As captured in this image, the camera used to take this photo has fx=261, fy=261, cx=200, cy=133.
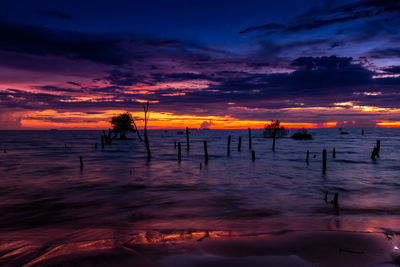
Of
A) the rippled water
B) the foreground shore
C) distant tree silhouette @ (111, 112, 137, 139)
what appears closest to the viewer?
the foreground shore

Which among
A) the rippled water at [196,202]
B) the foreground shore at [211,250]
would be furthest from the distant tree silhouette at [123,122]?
the foreground shore at [211,250]

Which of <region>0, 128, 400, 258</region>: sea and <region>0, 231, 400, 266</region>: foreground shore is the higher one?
<region>0, 231, 400, 266</region>: foreground shore

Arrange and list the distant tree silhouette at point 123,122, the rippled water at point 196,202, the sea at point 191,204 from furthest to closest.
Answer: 1. the distant tree silhouette at point 123,122
2. the rippled water at point 196,202
3. the sea at point 191,204

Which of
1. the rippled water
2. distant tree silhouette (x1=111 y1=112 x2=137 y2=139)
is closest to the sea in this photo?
the rippled water

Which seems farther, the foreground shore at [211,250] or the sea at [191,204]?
the sea at [191,204]

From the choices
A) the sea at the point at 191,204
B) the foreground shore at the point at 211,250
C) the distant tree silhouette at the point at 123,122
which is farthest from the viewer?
the distant tree silhouette at the point at 123,122

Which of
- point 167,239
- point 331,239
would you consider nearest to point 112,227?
point 167,239

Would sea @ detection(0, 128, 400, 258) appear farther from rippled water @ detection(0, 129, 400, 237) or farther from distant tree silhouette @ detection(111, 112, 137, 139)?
distant tree silhouette @ detection(111, 112, 137, 139)

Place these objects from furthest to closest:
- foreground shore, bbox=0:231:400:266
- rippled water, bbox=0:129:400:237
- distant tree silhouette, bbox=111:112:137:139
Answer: distant tree silhouette, bbox=111:112:137:139
rippled water, bbox=0:129:400:237
foreground shore, bbox=0:231:400:266

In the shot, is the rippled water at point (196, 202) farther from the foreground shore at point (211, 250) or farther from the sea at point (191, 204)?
the foreground shore at point (211, 250)

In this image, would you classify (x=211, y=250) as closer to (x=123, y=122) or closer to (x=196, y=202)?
(x=196, y=202)

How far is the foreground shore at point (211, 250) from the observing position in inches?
217

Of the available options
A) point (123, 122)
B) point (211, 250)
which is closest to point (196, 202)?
point (211, 250)

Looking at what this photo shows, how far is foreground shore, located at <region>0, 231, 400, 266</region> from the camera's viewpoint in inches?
217
